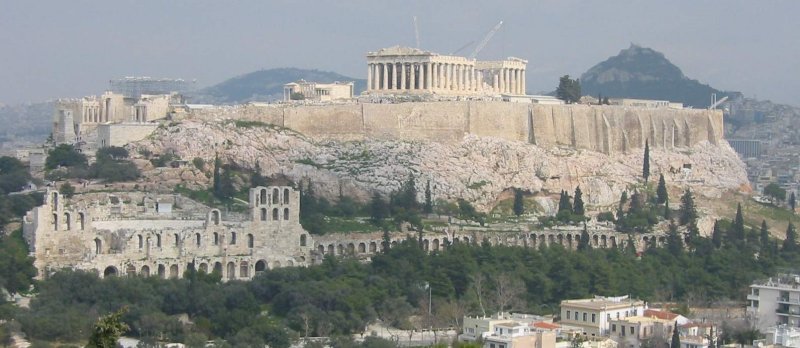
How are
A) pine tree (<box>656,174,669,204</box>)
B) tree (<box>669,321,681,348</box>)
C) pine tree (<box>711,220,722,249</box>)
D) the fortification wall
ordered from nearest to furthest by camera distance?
tree (<box>669,321,681,348</box>)
pine tree (<box>711,220,722,249</box>)
the fortification wall
pine tree (<box>656,174,669,204</box>)

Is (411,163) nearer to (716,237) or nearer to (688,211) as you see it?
(688,211)

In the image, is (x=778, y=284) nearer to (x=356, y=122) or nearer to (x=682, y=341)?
(x=682, y=341)

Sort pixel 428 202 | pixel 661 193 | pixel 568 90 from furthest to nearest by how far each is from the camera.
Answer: pixel 568 90 < pixel 661 193 < pixel 428 202

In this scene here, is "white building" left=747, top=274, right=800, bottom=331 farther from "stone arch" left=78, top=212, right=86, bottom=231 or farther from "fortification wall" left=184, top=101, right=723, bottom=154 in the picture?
"stone arch" left=78, top=212, right=86, bottom=231

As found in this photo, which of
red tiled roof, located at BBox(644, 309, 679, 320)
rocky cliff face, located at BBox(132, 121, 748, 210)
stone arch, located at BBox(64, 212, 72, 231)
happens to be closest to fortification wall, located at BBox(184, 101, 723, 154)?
rocky cliff face, located at BBox(132, 121, 748, 210)

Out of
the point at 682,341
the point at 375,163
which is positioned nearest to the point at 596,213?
the point at 375,163

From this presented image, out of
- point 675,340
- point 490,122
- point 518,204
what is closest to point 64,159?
point 518,204
